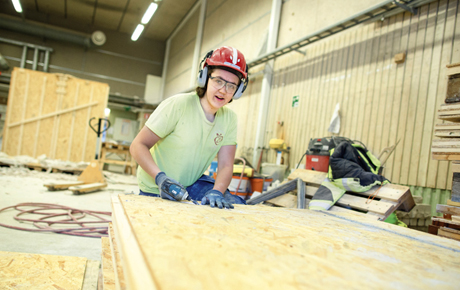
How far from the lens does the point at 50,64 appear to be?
15.9m

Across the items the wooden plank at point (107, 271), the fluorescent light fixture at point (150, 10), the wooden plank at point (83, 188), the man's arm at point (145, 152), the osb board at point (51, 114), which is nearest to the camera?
the wooden plank at point (107, 271)

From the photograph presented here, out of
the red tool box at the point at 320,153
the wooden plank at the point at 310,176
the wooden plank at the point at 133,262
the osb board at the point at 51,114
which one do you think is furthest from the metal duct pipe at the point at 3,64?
the wooden plank at the point at 133,262

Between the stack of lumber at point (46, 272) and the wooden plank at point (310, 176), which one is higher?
the wooden plank at point (310, 176)

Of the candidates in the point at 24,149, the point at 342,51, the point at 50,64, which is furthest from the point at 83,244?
the point at 50,64

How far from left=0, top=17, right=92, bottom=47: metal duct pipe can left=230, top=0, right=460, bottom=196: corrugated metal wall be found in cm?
1364

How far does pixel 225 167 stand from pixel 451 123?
93.0 inches

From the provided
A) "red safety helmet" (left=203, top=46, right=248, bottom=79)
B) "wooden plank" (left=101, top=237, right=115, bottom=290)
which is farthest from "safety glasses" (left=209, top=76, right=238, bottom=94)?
"wooden plank" (left=101, top=237, right=115, bottom=290)

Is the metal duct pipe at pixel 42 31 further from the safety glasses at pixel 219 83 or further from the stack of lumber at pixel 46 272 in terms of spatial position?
the stack of lumber at pixel 46 272

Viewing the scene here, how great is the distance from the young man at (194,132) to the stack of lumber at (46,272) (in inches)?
28.4

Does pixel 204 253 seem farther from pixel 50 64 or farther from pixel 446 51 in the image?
pixel 50 64

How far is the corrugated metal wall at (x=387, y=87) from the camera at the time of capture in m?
4.32

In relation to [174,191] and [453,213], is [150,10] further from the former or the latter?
[453,213]

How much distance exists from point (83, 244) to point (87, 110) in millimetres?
8325

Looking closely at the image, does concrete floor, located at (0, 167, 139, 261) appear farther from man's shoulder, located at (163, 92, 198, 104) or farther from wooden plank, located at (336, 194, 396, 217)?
wooden plank, located at (336, 194, 396, 217)
